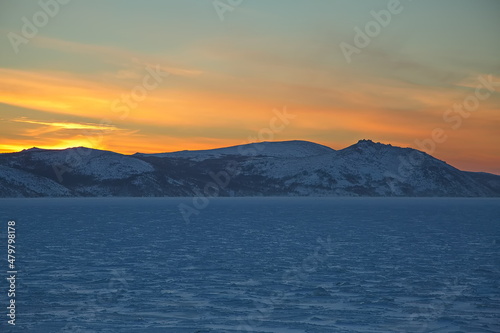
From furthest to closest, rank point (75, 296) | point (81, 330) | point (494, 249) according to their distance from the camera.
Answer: point (494, 249) → point (75, 296) → point (81, 330)

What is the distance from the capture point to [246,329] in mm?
32188

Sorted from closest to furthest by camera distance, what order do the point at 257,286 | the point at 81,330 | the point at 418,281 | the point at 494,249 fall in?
the point at 81,330 → the point at 257,286 → the point at 418,281 → the point at 494,249

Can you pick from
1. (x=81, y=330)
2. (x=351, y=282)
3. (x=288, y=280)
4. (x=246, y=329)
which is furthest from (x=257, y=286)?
(x=81, y=330)

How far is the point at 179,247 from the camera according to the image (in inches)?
2933

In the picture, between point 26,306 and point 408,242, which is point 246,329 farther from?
point 408,242

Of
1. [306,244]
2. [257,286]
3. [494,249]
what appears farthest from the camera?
[306,244]

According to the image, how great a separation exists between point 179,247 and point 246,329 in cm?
4328

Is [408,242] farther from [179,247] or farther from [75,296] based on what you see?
[75,296]

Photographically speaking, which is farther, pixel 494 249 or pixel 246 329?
pixel 494 249

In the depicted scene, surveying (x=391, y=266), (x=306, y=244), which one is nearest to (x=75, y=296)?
(x=391, y=266)

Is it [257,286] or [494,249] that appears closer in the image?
[257,286]

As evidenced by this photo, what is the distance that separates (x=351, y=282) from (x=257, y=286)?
26.5 feet

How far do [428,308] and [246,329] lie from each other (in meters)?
13.0

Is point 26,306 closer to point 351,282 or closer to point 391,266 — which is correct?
point 351,282
